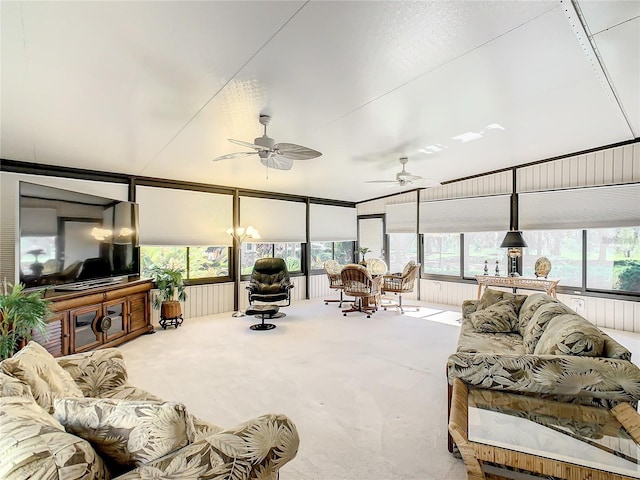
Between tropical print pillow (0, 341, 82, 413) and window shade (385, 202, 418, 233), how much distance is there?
6.79m

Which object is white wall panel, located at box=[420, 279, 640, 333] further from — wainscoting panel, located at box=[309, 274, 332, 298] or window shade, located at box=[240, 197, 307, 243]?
window shade, located at box=[240, 197, 307, 243]

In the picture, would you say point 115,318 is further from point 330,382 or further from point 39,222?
point 330,382

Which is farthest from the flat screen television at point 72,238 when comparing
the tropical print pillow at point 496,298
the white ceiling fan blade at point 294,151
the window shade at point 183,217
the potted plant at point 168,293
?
the tropical print pillow at point 496,298

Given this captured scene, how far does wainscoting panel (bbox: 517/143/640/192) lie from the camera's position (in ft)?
15.9

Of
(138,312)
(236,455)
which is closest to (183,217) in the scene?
(138,312)

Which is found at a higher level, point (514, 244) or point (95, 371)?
point (514, 244)

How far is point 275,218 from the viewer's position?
692cm

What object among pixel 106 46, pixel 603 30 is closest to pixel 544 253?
pixel 603 30

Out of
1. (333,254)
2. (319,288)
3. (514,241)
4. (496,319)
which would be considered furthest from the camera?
(333,254)

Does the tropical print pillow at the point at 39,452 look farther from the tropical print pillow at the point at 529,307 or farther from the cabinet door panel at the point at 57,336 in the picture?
the tropical print pillow at the point at 529,307

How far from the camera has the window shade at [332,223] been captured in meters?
7.71

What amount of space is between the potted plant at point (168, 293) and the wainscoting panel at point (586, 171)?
618 cm

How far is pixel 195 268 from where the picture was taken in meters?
5.85

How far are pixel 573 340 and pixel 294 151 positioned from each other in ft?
8.50
